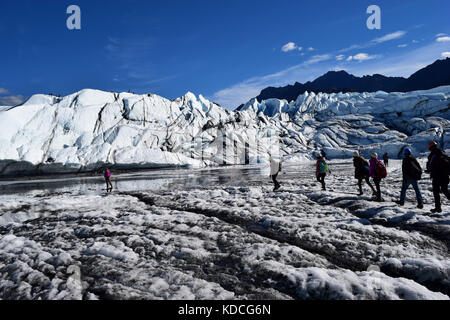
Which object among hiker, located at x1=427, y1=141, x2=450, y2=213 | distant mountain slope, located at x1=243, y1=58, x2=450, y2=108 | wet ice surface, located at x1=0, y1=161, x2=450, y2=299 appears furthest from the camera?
distant mountain slope, located at x1=243, y1=58, x2=450, y2=108

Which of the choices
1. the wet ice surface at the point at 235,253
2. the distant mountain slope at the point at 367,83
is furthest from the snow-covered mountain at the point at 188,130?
the distant mountain slope at the point at 367,83

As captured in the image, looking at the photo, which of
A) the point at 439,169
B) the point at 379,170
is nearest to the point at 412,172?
the point at 439,169

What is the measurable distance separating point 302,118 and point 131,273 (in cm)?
7665

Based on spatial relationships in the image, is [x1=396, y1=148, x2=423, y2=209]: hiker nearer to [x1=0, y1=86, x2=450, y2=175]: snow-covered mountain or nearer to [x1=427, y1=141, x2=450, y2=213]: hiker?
[x1=427, y1=141, x2=450, y2=213]: hiker

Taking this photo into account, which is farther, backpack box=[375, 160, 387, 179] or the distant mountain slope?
the distant mountain slope

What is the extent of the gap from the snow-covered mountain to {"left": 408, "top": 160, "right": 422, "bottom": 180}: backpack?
3799 cm

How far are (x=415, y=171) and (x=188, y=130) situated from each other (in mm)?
49485

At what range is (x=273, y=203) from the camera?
9562 millimetres

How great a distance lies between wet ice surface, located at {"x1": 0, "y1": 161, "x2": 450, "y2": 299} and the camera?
12.3 feet

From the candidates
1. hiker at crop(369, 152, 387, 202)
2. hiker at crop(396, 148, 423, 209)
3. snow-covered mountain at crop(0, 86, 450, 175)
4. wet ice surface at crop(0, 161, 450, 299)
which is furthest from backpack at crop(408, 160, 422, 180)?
snow-covered mountain at crop(0, 86, 450, 175)

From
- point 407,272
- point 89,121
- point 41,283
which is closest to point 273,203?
point 407,272

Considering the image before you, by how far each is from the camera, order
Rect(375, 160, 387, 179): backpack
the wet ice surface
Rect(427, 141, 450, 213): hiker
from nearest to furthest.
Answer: the wet ice surface, Rect(427, 141, 450, 213): hiker, Rect(375, 160, 387, 179): backpack

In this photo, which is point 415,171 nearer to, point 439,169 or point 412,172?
point 412,172
